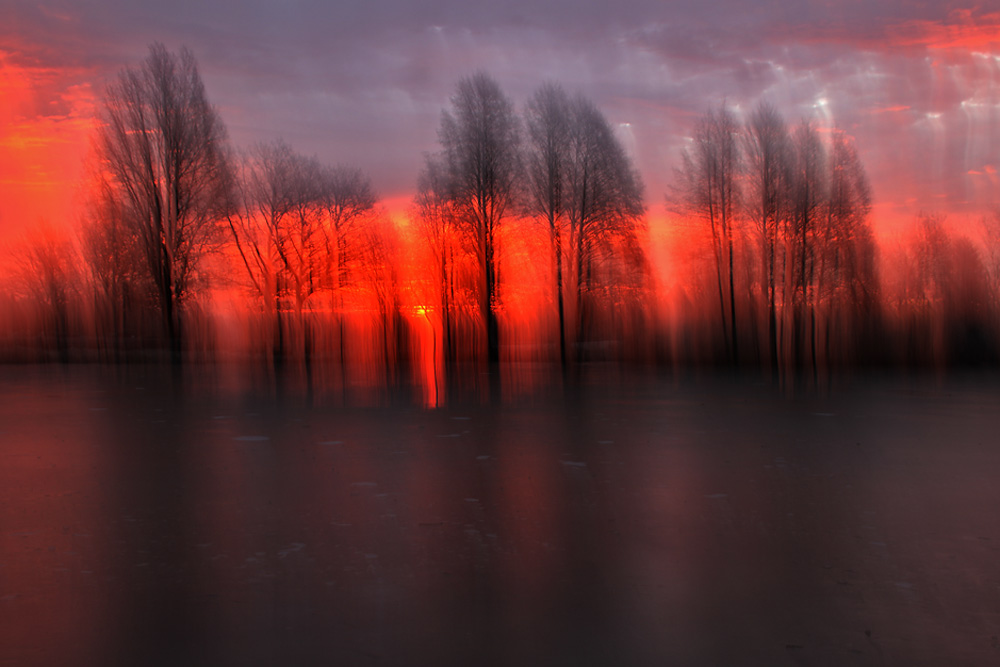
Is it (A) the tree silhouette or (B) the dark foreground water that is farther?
(A) the tree silhouette

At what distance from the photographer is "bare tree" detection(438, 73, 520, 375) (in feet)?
113

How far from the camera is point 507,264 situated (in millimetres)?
35344

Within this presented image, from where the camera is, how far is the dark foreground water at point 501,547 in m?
3.68

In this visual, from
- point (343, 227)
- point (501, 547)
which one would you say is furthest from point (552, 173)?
point (501, 547)

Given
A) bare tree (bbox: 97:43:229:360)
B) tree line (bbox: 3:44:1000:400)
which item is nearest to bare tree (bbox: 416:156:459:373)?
tree line (bbox: 3:44:1000:400)

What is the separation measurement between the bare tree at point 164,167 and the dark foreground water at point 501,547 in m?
26.3

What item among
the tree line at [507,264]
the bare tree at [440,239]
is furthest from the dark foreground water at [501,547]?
the bare tree at [440,239]

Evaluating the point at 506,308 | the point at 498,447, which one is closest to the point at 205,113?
the point at 506,308

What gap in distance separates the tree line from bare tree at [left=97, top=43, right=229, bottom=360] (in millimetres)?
71

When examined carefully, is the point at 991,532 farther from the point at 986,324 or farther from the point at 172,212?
the point at 172,212

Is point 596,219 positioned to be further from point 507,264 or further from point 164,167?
point 164,167

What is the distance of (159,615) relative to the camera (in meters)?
4.03

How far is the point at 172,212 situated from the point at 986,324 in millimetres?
35247

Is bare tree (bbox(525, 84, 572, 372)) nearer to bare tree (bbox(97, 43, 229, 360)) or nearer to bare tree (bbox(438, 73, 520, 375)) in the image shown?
bare tree (bbox(438, 73, 520, 375))
